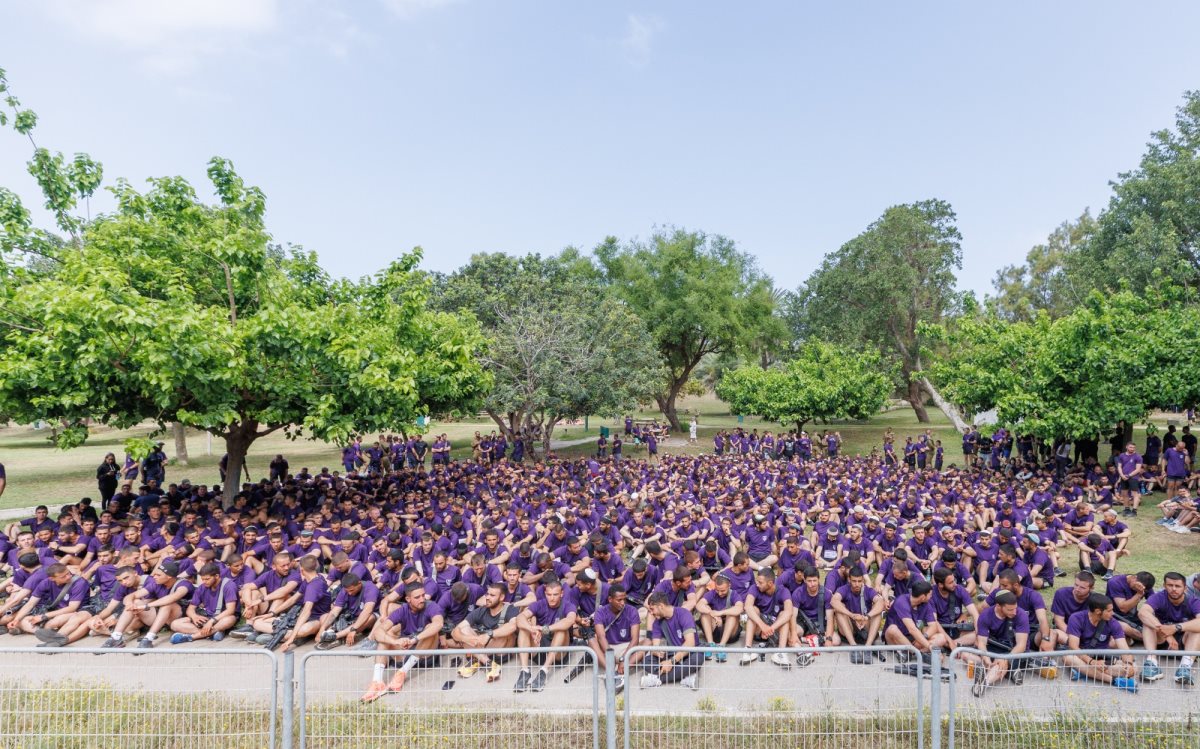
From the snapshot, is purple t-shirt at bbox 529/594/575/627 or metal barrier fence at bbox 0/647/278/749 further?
purple t-shirt at bbox 529/594/575/627

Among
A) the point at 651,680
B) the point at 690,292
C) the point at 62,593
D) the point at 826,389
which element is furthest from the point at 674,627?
the point at 690,292

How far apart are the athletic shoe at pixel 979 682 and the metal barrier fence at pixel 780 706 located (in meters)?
0.41

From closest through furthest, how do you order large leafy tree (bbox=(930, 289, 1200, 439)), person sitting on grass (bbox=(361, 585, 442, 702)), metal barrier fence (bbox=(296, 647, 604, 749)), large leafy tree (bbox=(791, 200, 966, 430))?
metal barrier fence (bbox=(296, 647, 604, 749)) → person sitting on grass (bbox=(361, 585, 442, 702)) → large leafy tree (bbox=(930, 289, 1200, 439)) → large leafy tree (bbox=(791, 200, 966, 430))

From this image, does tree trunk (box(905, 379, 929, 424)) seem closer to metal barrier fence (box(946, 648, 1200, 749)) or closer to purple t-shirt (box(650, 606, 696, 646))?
metal barrier fence (box(946, 648, 1200, 749))

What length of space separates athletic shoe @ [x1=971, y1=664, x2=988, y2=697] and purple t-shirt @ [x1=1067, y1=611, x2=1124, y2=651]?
4.51 ft

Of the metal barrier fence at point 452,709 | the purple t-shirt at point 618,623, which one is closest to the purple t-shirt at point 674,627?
the purple t-shirt at point 618,623

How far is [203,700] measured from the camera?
5469mm

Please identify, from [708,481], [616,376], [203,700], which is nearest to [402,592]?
[203,700]

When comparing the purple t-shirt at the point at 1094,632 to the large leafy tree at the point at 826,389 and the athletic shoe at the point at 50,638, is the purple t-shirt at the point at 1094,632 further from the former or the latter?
the large leafy tree at the point at 826,389

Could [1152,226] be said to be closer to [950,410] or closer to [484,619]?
[950,410]

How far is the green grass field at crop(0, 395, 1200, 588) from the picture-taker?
12203 mm

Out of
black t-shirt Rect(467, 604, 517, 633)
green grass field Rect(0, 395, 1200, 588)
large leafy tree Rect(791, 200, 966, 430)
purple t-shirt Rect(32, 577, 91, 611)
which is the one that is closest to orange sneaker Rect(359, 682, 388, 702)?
black t-shirt Rect(467, 604, 517, 633)

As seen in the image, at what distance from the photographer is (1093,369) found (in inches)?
651

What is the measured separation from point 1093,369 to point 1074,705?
14482 millimetres
